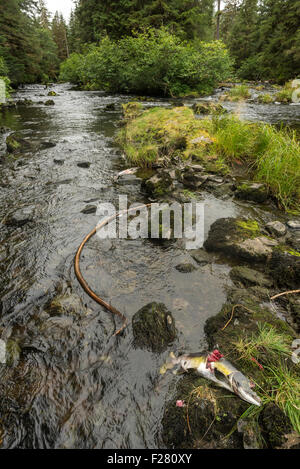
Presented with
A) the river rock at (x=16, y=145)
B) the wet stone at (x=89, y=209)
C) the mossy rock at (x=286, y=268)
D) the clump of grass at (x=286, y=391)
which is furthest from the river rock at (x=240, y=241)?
the river rock at (x=16, y=145)

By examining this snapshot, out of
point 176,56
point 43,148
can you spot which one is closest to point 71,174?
point 43,148

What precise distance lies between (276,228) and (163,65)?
55.0 feet

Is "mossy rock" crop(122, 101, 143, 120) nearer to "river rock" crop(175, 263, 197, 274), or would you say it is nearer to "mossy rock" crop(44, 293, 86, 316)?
"river rock" crop(175, 263, 197, 274)

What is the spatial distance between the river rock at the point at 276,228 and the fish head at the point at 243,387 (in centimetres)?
229

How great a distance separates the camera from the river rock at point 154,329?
6.70 feet

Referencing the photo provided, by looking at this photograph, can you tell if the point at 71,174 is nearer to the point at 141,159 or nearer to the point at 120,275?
the point at 141,159

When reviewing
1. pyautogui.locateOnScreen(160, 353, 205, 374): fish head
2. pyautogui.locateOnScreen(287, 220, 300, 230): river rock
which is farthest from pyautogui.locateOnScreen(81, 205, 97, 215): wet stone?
pyautogui.locateOnScreen(287, 220, 300, 230): river rock

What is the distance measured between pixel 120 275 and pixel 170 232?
1.03 metres

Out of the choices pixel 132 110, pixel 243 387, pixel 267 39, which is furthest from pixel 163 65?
pixel 267 39

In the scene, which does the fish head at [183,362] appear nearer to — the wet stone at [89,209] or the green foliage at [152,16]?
the wet stone at [89,209]

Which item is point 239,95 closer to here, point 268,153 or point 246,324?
point 268,153

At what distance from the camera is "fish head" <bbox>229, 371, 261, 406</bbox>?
154 centimetres

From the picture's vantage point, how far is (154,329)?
2.08m

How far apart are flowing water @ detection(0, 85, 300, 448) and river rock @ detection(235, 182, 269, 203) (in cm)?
26
